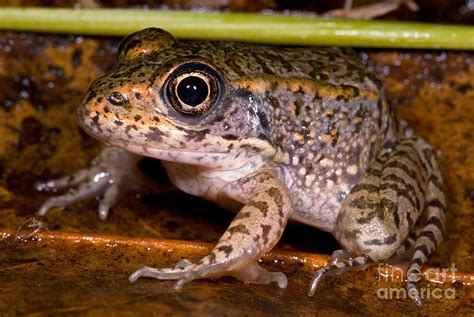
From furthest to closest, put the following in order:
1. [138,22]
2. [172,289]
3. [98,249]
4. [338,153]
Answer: [138,22]
[338,153]
[98,249]
[172,289]

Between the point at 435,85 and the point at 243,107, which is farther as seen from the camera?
the point at 435,85

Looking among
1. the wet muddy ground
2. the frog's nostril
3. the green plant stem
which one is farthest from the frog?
the green plant stem

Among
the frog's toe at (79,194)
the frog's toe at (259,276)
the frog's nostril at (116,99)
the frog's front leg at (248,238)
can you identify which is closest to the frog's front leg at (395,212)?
the frog's toe at (259,276)

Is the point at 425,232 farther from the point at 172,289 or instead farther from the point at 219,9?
the point at 219,9

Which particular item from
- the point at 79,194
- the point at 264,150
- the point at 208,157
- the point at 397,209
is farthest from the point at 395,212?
the point at 79,194

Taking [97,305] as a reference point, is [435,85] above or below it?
above

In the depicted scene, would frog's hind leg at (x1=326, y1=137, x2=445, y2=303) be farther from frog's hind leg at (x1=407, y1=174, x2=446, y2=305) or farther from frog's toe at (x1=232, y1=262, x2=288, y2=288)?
frog's toe at (x1=232, y1=262, x2=288, y2=288)

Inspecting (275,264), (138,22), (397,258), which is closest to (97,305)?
(275,264)

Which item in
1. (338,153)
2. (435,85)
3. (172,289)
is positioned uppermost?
(435,85)
